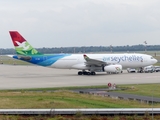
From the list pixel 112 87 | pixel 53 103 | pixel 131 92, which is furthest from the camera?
pixel 112 87

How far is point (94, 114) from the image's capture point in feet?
64.4

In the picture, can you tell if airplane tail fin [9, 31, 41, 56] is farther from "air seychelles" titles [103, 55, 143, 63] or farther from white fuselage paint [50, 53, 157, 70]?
"air seychelles" titles [103, 55, 143, 63]

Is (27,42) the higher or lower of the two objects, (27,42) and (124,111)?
the higher

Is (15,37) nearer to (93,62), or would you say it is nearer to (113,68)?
(93,62)

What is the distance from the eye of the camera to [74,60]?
2500 inches

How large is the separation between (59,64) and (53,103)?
37.2 meters

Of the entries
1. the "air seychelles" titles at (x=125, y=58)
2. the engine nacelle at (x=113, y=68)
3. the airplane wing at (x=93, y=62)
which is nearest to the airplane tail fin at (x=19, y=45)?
the airplane wing at (x=93, y=62)

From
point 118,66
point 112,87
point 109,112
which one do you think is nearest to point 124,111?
point 109,112

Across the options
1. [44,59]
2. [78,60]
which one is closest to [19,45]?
[44,59]

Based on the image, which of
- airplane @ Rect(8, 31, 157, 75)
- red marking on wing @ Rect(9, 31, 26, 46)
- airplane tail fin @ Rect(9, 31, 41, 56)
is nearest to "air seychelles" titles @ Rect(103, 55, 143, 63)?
airplane @ Rect(8, 31, 157, 75)

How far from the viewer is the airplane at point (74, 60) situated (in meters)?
61.9

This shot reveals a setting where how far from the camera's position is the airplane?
61.9 m

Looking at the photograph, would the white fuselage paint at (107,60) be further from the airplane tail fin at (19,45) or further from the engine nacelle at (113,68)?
the airplane tail fin at (19,45)

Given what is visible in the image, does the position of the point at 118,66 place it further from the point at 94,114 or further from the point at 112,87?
the point at 94,114
